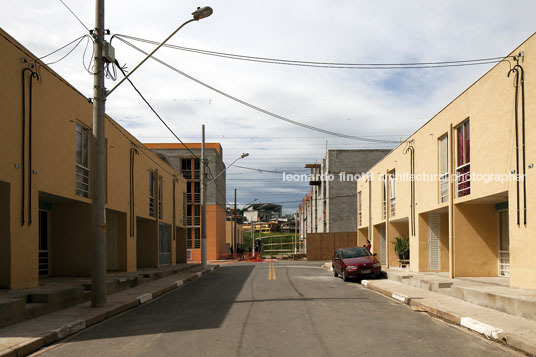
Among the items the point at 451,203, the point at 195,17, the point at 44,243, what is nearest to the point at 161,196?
the point at 44,243

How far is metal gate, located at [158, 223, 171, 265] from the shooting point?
102 feet

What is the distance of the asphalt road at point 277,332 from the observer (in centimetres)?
781

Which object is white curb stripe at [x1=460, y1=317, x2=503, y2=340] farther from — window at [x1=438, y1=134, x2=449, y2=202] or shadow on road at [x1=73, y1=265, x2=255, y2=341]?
window at [x1=438, y1=134, x2=449, y2=202]

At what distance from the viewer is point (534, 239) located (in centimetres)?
1237

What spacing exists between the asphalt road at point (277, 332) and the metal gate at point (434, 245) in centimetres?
861

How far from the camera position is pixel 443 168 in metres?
19.6

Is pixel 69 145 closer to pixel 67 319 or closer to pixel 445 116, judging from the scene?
pixel 67 319

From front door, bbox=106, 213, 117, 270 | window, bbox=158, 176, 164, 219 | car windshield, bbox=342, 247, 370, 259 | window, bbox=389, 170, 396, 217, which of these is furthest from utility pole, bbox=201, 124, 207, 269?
window, bbox=389, 170, 396, 217

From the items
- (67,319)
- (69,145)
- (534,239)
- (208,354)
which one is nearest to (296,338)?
(208,354)

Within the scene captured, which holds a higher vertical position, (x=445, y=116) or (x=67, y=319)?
(x=445, y=116)

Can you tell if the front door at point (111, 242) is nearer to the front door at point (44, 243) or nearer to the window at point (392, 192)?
the front door at point (44, 243)

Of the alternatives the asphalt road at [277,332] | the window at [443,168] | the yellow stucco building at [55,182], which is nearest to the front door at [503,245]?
the window at [443,168]

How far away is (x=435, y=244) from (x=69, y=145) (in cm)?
1502

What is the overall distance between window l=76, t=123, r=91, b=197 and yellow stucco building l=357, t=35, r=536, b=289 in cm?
1265
